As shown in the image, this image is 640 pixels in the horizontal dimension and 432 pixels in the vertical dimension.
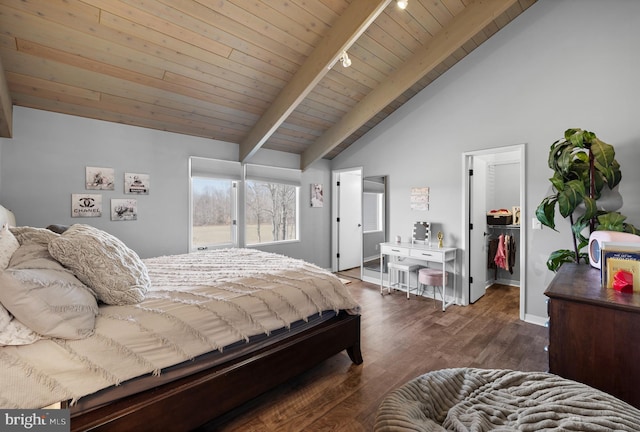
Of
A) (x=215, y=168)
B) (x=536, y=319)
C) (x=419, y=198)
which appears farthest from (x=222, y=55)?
(x=536, y=319)

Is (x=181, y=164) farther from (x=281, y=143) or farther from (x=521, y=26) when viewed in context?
(x=521, y=26)

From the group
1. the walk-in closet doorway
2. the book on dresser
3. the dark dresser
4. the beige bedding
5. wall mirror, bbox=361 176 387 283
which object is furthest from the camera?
wall mirror, bbox=361 176 387 283

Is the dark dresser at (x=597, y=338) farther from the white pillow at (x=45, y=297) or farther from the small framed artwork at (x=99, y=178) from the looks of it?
the small framed artwork at (x=99, y=178)

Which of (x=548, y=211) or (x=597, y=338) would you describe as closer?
(x=597, y=338)

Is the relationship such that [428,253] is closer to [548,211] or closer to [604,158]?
[548,211]

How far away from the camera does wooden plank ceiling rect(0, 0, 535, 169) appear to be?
2.38 metres

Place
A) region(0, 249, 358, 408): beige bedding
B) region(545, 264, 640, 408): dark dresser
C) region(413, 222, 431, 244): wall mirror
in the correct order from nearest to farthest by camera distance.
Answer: region(0, 249, 358, 408): beige bedding, region(545, 264, 640, 408): dark dresser, region(413, 222, 431, 244): wall mirror

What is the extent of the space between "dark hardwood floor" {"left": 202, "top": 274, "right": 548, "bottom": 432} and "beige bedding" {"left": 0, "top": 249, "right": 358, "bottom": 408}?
541mm

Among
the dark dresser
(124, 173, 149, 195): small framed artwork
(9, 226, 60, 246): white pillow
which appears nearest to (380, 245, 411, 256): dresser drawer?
the dark dresser

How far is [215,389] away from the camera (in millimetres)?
1610

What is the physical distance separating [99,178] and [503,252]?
5627 mm

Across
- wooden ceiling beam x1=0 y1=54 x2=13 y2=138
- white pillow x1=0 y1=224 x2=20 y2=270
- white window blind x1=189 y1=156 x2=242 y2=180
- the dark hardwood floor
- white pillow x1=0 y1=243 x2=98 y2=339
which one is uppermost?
wooden ceiling beam x1=0 y1=54 x2=13 y2=138

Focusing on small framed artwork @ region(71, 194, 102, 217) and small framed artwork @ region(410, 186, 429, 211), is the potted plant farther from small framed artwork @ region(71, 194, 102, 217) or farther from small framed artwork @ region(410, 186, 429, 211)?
small framed artwork @ region(71, 194, 102, 217)

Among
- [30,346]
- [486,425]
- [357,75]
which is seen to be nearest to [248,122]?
[357,75]
